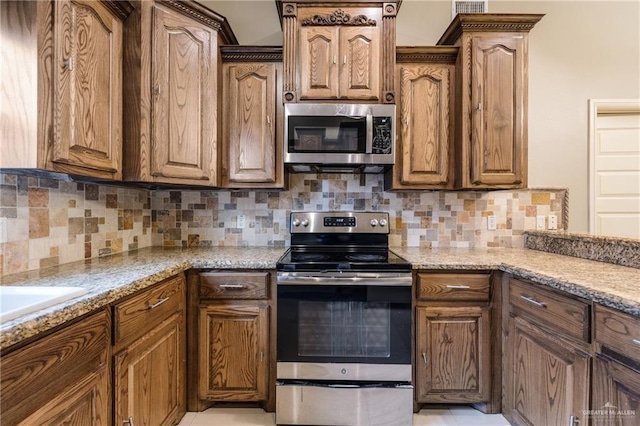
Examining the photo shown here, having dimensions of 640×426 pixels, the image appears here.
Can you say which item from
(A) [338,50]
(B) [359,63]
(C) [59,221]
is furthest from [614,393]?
(C) [59,221]

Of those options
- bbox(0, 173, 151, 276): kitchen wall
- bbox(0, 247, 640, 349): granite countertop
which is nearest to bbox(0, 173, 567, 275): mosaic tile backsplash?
bbox(0, 247, 640, 349): granite countertop

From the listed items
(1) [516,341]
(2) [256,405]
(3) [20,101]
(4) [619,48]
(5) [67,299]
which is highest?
(4) [619,48]

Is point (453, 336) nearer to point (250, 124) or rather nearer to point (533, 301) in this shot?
point (533, 301)

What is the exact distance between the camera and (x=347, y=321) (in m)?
1.69

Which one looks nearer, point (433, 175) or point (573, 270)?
point (573, 270)

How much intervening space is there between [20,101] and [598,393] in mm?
2345

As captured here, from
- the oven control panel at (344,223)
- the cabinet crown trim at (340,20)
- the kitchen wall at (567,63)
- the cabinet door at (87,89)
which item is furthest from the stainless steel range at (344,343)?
the kitchen wall at (567,63)

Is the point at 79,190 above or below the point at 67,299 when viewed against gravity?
above

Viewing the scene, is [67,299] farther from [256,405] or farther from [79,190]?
A: [256,405]

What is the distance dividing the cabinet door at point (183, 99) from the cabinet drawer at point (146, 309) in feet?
2.07

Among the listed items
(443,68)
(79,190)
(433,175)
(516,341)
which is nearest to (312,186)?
(433,175)

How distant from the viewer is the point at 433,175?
2061 mm

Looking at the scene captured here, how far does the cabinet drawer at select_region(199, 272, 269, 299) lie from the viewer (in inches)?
69.1

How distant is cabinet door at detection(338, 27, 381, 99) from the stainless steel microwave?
104mm
